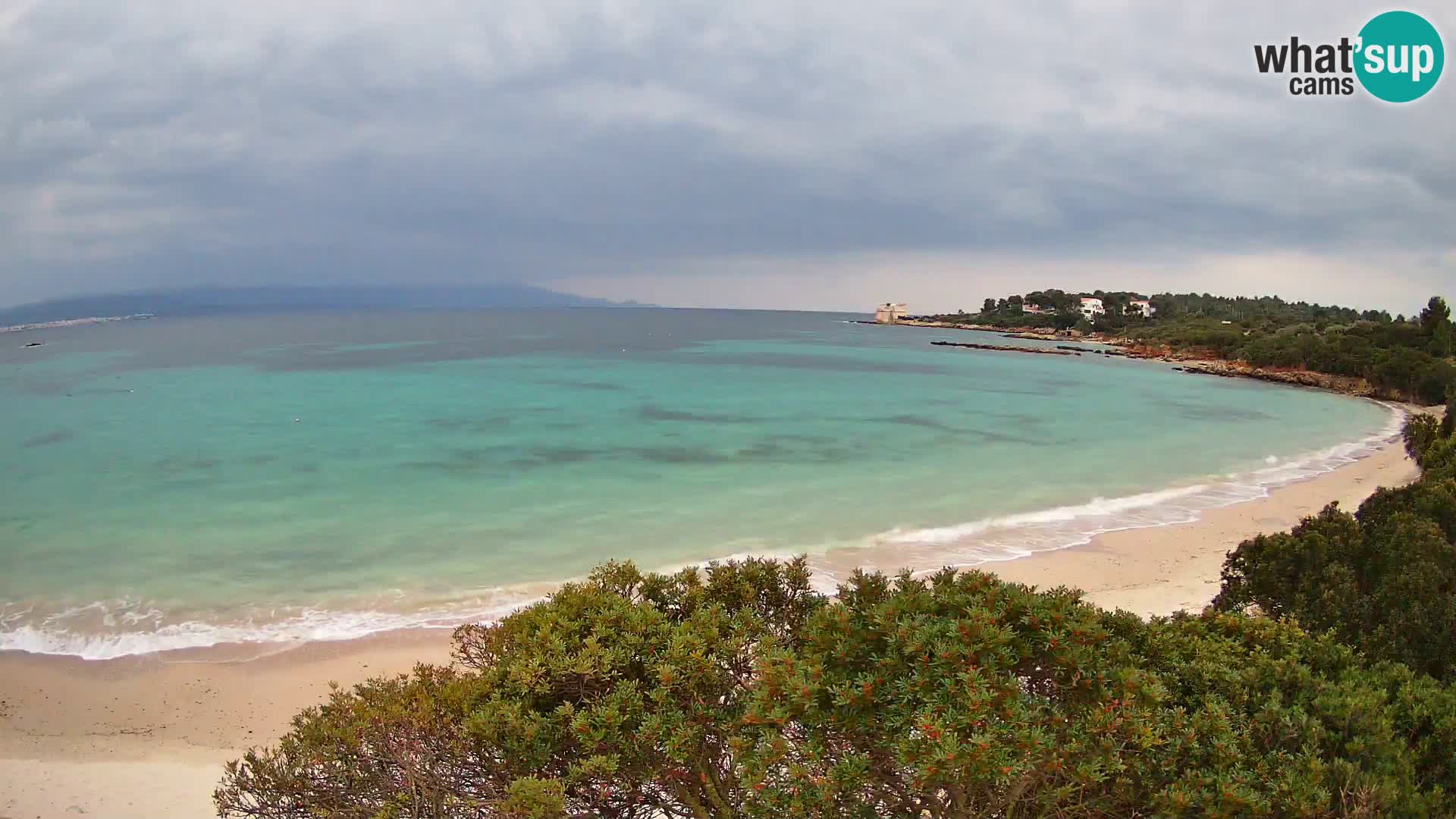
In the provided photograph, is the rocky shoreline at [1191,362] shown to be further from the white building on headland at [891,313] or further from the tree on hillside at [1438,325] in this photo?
the white building on headland at [891,313]

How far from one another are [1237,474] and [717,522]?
14512mm

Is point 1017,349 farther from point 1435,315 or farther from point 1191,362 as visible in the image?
point 1435,315

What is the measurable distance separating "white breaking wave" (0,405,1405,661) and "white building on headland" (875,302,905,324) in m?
157

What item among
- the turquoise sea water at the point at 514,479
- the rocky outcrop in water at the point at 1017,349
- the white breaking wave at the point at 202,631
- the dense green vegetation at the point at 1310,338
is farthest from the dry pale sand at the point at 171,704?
the rocky outcrop in water at the point at 1017,349

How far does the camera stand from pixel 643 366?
5694 cm

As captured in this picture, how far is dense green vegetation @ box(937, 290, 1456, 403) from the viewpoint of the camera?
134ft

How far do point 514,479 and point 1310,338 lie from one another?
5857 centimetres

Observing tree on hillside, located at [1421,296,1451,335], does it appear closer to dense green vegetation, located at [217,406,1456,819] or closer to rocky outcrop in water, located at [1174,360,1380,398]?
rocky outcrop in water, located at [1174,360,1380,398]

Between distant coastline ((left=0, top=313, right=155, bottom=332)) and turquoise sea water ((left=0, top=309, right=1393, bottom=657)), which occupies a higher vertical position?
distant coastline ((left=0, top=313, right=155, bottom=332))

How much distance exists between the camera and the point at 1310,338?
54.2m

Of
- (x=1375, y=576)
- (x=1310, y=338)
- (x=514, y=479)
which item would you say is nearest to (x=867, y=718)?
(x=1375, y=576)

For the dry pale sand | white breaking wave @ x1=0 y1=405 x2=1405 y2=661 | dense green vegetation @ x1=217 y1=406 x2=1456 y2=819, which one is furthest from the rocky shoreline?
dense green vegetation @ x1=217 y1=406 x2=1456 y2=819

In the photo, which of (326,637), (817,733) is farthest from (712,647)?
(326,637)

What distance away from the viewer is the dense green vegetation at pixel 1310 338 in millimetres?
40875
